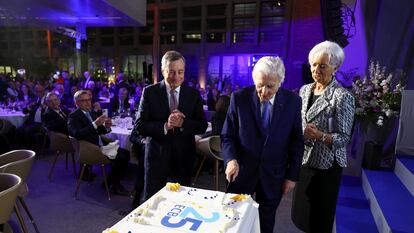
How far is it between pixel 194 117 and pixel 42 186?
2.93m

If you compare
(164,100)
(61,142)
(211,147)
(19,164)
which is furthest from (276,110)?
(61,142)

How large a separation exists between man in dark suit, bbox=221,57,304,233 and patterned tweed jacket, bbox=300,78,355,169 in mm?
213

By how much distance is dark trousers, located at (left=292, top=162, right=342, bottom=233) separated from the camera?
1.91 metres

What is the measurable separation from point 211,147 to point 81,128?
178cm

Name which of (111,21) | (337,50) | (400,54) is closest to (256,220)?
(337,50)

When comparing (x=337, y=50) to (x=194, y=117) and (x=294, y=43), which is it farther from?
(x=294, y=43)

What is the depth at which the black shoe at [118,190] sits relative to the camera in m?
3.76

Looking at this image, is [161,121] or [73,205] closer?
[161,121]

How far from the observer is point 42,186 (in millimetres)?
3939

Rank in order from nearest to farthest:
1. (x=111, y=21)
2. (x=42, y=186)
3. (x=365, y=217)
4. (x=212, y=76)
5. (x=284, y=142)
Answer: (x=284, y=142), (x=365, y=217), (x=42, y=186), (x=111, y=21), (x=212, y=76)

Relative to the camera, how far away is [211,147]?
4148 mm

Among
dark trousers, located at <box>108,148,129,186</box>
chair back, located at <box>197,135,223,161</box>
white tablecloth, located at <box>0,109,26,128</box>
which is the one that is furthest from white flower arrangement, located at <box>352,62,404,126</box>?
white tablecloth, located at <box>0,109,26,128</box>

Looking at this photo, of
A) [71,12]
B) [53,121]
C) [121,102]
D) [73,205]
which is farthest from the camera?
[71,12]

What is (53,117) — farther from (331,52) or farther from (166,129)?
(331,52)
